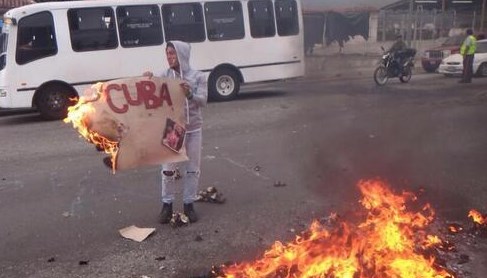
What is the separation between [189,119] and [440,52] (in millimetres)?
17070

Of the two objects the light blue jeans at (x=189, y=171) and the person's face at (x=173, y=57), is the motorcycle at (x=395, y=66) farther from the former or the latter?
the person's face at (x=173, y=57)

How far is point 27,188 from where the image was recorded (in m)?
6.29

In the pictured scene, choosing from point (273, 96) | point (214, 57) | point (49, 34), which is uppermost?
point (49, 34)

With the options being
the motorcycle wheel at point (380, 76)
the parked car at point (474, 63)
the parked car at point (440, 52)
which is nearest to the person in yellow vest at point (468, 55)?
the parked car at point (474, 63)

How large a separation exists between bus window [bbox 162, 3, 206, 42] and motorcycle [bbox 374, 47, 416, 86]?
5086mm

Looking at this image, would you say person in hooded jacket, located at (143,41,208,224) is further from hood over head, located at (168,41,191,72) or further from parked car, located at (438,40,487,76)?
parked car, located at (438,40,487,76)

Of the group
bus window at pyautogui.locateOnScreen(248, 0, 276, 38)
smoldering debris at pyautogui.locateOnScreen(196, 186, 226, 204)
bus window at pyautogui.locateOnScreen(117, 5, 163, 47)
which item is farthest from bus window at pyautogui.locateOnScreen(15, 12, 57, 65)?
smoldering debris at pyautogui.locateOnScreen(196, 186, 226, 204)

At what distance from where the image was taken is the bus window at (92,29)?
11.8 metres

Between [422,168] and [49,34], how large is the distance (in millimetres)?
8436

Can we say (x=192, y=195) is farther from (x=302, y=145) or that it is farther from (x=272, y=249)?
(x=302, y=145)

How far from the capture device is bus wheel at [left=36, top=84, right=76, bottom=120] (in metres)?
11.6

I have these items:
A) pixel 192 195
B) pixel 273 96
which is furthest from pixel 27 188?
pixel 273 96

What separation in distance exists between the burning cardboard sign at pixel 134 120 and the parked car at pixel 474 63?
52.2ft

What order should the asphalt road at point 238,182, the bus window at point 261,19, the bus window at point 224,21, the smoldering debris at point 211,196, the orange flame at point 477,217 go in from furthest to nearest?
1. the bus window at point 261,19
2. the bus window at point 224,21
3. the smoldering debris at point 211,196
4. the orange flame at point 477,217
5. the asphalt road at point 238,182
